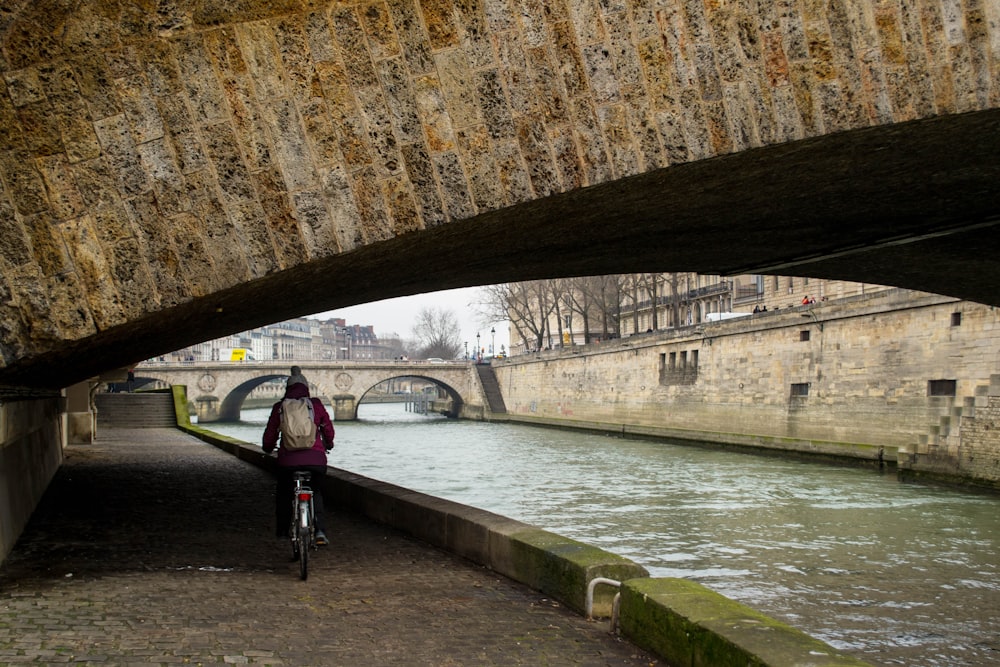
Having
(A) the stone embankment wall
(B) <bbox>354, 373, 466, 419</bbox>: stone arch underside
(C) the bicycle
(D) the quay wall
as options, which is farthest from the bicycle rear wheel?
(B) <bbox>354, 373, 466, 419</bbox>: stone arch underside

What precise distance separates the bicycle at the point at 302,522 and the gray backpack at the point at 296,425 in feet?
0.67

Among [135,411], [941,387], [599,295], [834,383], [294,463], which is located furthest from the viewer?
[599,295]

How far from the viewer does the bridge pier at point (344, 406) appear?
2581 inches

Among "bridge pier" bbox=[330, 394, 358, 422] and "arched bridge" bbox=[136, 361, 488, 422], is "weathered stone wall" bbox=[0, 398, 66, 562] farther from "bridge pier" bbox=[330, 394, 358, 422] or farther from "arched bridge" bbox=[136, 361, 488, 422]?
"bridge pier" bbox=[330, 394, 358, 422]

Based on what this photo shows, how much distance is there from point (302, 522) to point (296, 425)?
0.81 meters

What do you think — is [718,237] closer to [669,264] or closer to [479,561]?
[669,264]

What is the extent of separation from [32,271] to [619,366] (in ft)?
139

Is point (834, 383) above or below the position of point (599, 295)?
below

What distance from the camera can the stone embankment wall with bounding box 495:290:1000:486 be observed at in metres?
23.4

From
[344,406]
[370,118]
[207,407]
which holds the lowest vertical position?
[344,406]

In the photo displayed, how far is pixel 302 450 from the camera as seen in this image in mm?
7254

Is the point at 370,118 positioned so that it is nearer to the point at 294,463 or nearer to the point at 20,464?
the point at 294,463

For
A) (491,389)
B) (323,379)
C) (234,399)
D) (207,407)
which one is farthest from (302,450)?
(234,399)

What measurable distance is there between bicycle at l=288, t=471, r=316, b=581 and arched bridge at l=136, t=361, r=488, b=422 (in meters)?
54.6
